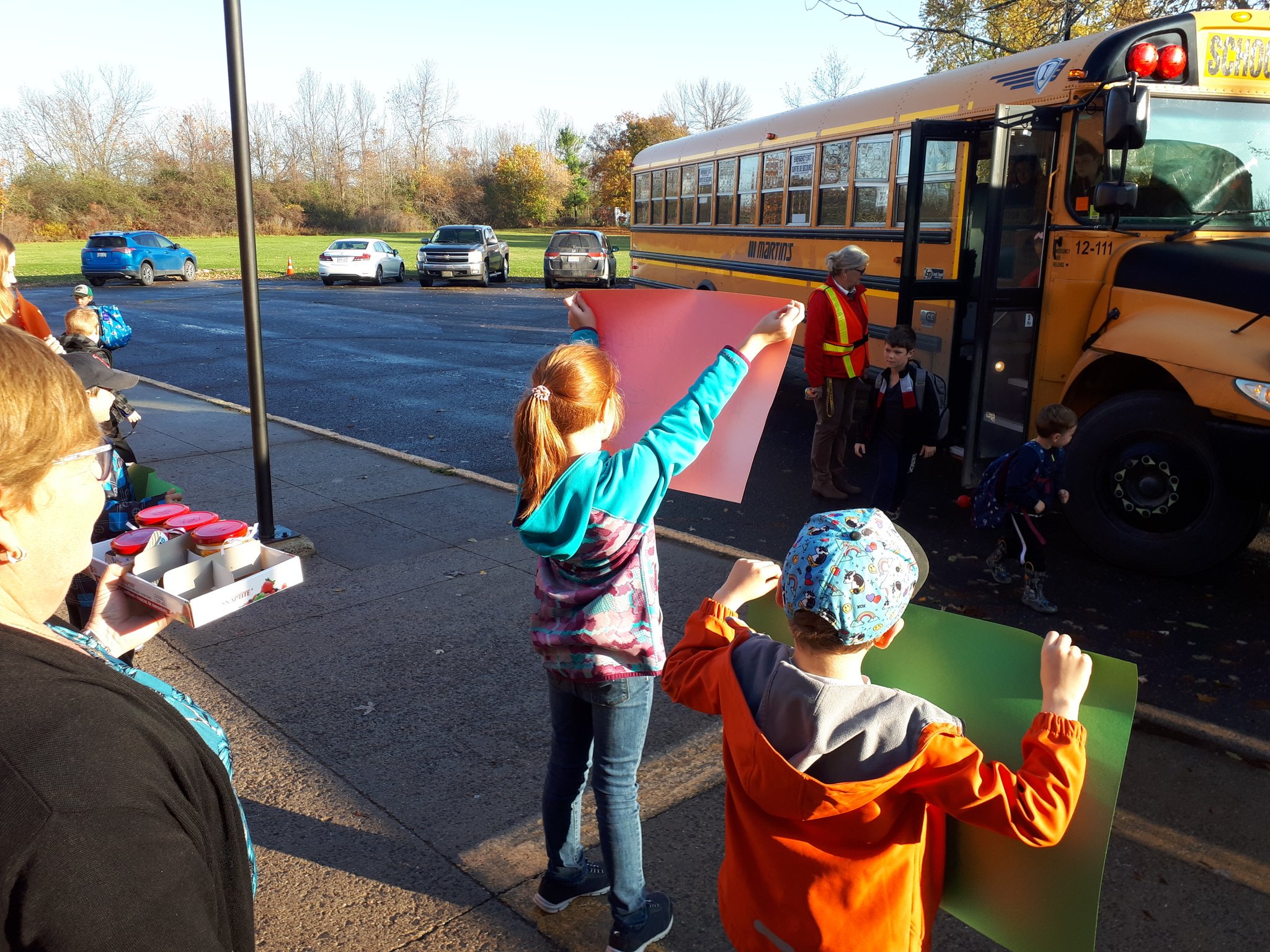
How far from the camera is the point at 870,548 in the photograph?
5.45 feet

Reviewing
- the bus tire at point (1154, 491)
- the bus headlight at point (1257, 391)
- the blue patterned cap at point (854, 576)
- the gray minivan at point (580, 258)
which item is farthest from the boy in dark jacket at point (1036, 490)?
the gray minivan at point (580, 258)

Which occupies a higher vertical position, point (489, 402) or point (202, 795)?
point (202, 795)

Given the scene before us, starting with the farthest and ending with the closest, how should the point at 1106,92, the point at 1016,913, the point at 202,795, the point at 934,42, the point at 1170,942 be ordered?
the point at 934,42 → the point at 1106,92 → the point at 1170,942 → the point at 1016,913 → the point at 202,795

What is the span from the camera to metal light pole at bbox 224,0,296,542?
17.2 ft

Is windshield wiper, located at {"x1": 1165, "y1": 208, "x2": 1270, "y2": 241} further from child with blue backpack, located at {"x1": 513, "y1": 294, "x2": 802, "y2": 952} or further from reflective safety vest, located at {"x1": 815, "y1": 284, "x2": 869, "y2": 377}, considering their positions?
child with blue backpack, located at {"x1": 513, "y1": 294, "x2": 802, "y2": 952}

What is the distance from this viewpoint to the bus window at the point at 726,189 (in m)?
12.0

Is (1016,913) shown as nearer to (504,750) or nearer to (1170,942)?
(1170,942)

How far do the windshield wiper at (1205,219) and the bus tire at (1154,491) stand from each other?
3.48ft

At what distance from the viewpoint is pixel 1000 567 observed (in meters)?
5.65

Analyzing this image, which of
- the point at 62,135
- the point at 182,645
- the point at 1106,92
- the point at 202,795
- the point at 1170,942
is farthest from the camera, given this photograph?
the point at 62,135

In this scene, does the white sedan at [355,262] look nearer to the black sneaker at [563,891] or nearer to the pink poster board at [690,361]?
the pink poster board at [690,361]

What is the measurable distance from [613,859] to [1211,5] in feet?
55.4

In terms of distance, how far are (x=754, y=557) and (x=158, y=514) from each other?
3.76 m

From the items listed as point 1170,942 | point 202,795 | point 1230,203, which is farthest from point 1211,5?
point 202,795
